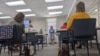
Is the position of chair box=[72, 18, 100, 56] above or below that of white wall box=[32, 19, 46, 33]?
below

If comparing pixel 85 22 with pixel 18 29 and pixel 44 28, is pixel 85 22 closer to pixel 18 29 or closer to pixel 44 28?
pixel 18 29

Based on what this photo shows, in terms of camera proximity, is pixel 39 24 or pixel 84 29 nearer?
pixel 84 29

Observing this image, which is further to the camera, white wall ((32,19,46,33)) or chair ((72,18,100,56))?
white wall ((32,19,46,33))

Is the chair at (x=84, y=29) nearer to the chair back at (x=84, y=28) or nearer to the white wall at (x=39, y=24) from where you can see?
the chair back at (x=84, y=28)

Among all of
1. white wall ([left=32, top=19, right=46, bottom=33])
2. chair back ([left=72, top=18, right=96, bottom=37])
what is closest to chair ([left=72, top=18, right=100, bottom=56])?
chair back ([left=72, top=18, right=96, bottom=37])

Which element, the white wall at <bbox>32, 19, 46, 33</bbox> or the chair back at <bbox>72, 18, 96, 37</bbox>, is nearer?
the chair back at <bbox>72, 18, 96, 37</bbox>

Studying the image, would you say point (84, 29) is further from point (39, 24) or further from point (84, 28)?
point (39, 24)

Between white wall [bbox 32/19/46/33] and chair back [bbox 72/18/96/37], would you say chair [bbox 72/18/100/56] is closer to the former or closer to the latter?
chair back [bbox 72/18/96/37]

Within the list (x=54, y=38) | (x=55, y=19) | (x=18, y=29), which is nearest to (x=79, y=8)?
(x=18, y=29)

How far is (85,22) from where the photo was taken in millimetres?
3064

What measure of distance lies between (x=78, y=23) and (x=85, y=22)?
0.13 m

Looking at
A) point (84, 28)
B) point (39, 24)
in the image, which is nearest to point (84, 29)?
point (84, 28)

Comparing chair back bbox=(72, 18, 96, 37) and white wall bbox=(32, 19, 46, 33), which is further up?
white wall bbox=(32, 19, 46, 33)

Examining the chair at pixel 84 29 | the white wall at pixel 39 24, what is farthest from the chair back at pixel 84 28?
the white wall at pixel 39 24
